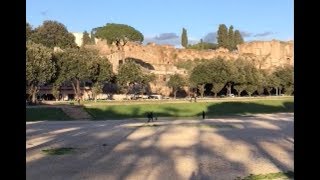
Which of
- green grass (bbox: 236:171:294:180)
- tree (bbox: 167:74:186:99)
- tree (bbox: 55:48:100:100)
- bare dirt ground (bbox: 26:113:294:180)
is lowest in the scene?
bare dirt ground (bbox: 26:113:294:180)

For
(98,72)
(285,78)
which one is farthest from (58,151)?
(285,78)

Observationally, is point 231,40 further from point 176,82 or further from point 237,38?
point 176,82

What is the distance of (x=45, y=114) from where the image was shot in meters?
53.1

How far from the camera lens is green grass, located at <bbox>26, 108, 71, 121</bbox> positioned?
170ft

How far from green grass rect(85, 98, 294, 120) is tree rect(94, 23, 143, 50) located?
4558 cm

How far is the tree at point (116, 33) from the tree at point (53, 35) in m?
7.28

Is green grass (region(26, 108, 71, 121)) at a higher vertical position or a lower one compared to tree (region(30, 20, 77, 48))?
lower

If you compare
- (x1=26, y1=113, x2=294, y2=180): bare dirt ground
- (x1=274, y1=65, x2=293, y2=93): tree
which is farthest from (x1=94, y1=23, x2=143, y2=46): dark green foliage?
(x1=26, y1=113, x2=294, y2=180): bare dirt ground

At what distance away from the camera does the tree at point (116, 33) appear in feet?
348

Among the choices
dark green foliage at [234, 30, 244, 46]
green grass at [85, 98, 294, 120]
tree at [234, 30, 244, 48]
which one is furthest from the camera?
dark green foliage at [234, 30, 244, 46]

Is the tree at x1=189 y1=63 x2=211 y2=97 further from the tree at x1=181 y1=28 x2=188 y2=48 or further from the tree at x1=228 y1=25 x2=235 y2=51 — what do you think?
the tree at x1=181 y1=28 x2=188 y2=48

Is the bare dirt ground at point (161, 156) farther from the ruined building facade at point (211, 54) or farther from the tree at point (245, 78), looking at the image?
the ruined building facade at point (211, 54)
